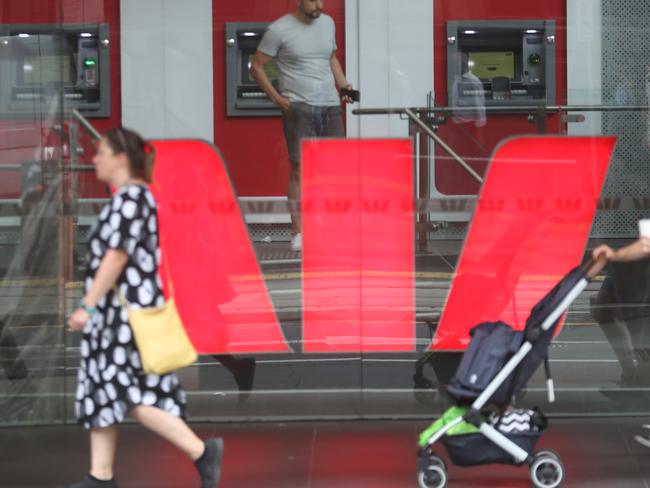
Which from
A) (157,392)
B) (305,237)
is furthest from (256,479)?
(305,237)

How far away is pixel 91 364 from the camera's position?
5.53 m

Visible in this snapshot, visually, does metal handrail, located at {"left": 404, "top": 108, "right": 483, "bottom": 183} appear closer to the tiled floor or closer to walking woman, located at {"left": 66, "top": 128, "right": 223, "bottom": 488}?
the tiled floor

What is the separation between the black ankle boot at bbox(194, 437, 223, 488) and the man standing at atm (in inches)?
78.6

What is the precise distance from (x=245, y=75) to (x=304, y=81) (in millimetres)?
330

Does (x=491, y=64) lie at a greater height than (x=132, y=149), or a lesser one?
greater

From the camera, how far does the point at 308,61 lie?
7383 mm

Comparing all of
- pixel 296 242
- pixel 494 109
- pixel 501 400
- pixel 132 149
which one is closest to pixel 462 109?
pixel 494 109

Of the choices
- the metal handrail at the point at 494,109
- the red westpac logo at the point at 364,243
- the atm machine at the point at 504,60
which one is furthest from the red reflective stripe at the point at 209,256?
the atm machine at the point at 504,60

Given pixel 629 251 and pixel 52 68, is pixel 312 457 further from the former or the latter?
pixel 52 68

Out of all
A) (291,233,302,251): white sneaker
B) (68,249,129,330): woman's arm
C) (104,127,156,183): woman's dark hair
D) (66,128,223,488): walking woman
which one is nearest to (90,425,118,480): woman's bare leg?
(66,128,223,488): walking woman

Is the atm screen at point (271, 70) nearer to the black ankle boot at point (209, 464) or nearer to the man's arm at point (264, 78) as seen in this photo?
the man's arm at point (264, 78)

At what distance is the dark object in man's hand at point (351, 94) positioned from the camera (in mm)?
7352

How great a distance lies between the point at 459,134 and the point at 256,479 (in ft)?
7.52

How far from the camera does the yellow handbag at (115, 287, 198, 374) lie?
213 inches
